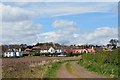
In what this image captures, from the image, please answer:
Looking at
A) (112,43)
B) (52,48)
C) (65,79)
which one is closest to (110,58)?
(65,79)

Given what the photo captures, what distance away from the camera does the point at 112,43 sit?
171000mm

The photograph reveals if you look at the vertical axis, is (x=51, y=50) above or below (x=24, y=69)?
above

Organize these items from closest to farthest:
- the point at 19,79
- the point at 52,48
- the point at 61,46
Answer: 1. the point at 19,79
2. the point at 52,48
3. the point at 61,46

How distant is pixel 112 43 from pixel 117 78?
14701cm

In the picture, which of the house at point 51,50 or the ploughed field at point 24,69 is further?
the house at point 51,50

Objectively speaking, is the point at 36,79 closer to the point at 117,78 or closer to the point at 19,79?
the point at 19,79

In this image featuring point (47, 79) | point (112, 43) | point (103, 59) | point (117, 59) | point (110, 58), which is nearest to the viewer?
point (47, 79)

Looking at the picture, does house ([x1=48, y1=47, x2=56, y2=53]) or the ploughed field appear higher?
house ([x1=48, y1=47, x2=56, y2=53])

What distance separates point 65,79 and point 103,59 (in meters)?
22.3

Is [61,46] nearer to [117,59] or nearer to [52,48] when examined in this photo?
[52,48]

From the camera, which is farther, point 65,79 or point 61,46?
point 61,46

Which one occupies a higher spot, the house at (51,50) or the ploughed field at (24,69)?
the house at (51,50)

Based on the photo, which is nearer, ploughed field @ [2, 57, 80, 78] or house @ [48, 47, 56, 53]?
ploughed field @ [2, 57, 80, 78]

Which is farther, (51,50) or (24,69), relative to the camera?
(51,50)
